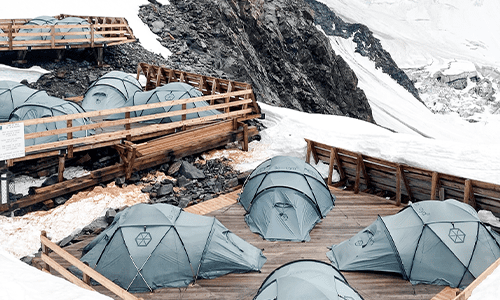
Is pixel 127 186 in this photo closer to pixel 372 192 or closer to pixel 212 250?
pixel 212 250

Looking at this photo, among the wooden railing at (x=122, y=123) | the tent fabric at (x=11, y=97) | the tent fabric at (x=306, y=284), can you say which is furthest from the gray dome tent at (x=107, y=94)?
the tent fabric at (x=306, y=284)

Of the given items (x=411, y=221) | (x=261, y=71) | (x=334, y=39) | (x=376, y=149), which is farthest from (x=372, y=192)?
(x=334, y=39)

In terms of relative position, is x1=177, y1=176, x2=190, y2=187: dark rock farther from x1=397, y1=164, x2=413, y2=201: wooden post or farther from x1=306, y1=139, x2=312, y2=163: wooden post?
x1=397, y1=164, x2=413, y2=201: wooden post

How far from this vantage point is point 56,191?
13.1 meters

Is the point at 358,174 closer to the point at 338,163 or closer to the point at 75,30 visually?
the point at 338,163

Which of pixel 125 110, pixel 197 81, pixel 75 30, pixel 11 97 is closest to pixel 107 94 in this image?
pixel 11 97

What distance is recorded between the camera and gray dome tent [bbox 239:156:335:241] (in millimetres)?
12078

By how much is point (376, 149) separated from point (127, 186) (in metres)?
8.40

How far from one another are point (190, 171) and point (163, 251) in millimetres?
5669

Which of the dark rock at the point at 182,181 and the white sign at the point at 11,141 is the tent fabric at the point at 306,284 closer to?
the dark rock at the point at 182,181

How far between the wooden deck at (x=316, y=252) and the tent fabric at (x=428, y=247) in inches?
10.7

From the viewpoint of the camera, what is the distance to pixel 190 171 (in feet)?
50.1

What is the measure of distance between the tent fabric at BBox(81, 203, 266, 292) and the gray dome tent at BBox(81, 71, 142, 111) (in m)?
10.3

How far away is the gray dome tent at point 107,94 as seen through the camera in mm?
19703
